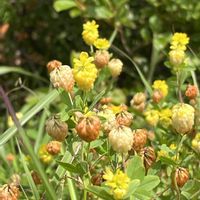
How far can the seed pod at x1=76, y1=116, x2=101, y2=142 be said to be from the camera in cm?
99

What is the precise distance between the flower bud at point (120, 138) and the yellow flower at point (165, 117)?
0.39 metres

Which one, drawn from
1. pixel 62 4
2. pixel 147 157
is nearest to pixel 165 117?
pixel 147 157

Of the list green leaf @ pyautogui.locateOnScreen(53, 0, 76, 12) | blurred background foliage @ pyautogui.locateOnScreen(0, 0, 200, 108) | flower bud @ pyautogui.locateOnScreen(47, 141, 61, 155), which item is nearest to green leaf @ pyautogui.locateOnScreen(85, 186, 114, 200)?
flower bud @ pyautogui.locateOnScreen(47, 141, 61, 155)

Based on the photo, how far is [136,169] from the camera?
41.2 inches

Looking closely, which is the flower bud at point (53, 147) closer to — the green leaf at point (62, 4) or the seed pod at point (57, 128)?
the seed pod at point (57, 128)

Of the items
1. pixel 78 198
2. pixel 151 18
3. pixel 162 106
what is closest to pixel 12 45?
pixel 151 18

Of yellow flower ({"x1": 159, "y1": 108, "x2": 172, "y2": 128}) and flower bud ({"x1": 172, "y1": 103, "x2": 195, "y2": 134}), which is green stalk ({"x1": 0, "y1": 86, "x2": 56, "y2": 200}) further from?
yellow flower ({"x1": 159, "y1": 108, "x2": 172, "y2": 128})

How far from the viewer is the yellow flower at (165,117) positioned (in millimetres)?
1400

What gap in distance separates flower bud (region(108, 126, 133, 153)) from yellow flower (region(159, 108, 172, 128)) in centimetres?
39

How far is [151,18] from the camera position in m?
2.29

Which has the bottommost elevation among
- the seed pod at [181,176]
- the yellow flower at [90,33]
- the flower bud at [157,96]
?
the flower bud at [157,96]

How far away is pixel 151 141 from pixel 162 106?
125 millimetres

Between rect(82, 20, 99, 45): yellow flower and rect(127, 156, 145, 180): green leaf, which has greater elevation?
rect(82, 20, 99, 45): yellow flower

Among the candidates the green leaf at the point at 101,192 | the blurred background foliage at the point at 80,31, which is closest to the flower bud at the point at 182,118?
the green leaf at the point at 101,192
